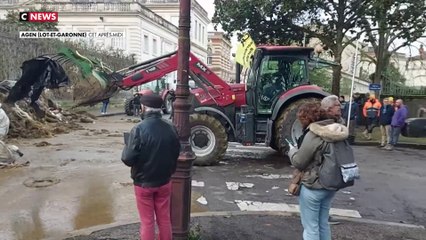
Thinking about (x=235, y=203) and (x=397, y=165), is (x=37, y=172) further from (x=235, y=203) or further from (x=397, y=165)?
(x=397, y=165)

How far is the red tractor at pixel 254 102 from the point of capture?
10758 mm

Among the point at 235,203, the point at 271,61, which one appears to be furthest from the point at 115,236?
the point at 271,61

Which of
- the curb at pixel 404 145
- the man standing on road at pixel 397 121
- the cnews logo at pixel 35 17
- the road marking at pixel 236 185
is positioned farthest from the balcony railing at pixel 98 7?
the road marking at pixel 236 185

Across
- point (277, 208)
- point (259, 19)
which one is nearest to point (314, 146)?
point (277, 208)

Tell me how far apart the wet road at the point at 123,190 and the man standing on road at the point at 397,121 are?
2.18 meters

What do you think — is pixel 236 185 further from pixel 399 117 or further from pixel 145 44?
pixel 145 44

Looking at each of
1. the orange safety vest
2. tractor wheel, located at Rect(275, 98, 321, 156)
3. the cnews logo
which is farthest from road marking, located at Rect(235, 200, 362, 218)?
the cnews logo

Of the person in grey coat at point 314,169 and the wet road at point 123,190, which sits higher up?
the person in grey coat at point 314,169

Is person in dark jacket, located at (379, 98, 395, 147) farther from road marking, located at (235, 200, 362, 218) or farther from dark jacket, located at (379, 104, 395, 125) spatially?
road marking, located at (235, 200, 362, 218)

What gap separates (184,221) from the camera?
502 centimetres

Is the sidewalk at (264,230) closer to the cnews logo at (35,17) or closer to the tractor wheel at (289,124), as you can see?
the tractor wheel at (289,124)

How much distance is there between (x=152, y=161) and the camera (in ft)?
14.7

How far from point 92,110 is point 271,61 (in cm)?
1740

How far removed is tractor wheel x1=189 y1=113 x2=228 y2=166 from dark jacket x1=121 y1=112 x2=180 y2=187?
6.09 metres
